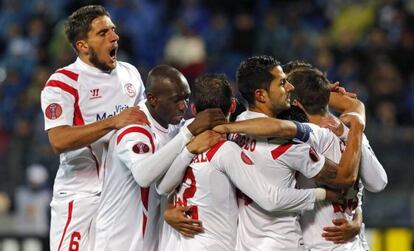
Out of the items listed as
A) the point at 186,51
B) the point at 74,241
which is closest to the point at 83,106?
the point at 74,241

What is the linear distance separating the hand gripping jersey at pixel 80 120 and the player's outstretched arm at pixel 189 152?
2.74ft

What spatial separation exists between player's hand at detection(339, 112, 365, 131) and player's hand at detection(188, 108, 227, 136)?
858 mm

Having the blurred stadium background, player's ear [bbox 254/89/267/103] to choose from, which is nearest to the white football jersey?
player's ear [bbox 254/89/267/103]

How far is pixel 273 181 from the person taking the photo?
6.32m

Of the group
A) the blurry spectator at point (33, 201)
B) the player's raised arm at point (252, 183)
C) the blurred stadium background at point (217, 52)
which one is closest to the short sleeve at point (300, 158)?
the player's raised arm at point (252, 183)

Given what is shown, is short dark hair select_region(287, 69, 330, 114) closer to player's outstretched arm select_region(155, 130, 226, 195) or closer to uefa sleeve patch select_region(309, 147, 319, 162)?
uefa sleeve patch select_region(309, 147, 319, 162)

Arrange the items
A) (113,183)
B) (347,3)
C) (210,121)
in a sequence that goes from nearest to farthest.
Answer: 1. (210,121)
2. (113,183)
3. (347,3)

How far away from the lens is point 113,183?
22.4 ft

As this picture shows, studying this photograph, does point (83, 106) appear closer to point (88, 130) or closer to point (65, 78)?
point (65, 78)

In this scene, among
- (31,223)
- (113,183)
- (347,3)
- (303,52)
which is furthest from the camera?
(347,3)

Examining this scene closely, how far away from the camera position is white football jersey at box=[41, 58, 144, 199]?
705 cm

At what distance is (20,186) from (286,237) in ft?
26.4

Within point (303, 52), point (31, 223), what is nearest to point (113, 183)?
point (31, 223)

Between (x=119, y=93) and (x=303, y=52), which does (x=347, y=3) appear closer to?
(x=303, y=52)
